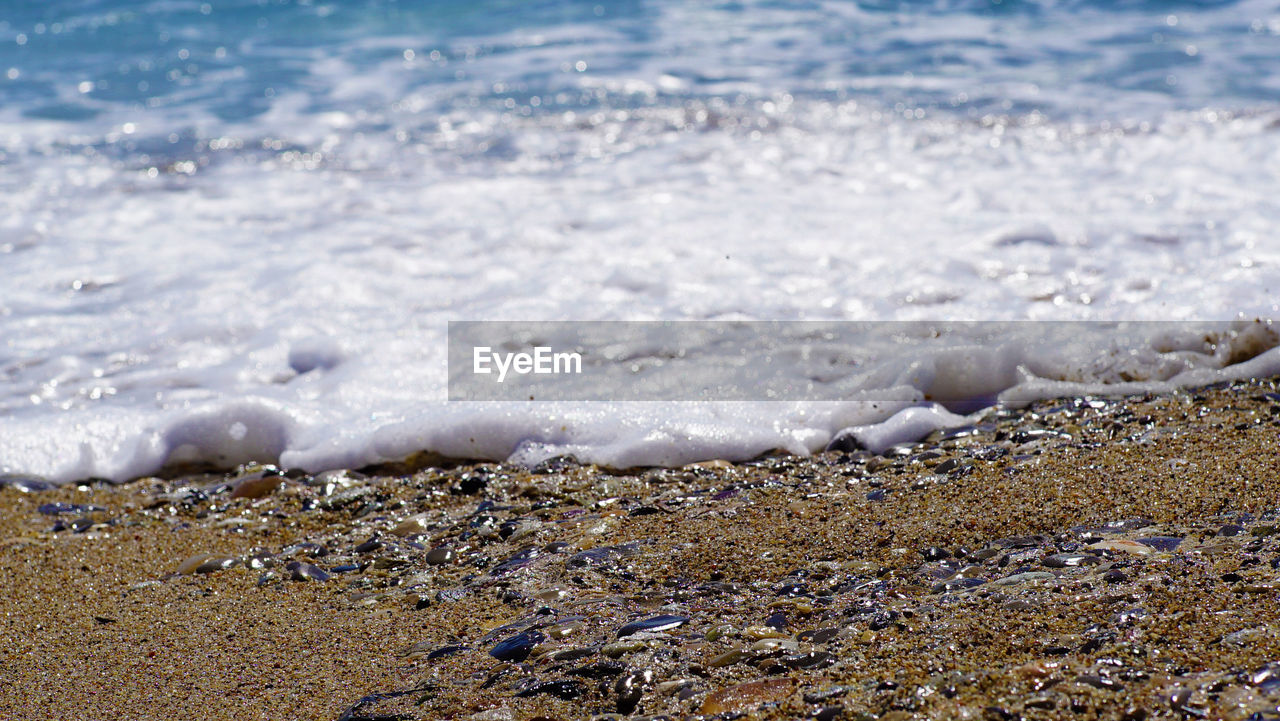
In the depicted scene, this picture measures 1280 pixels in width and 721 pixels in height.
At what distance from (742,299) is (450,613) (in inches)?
97.7

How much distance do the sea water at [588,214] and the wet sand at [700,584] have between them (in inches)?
12.6

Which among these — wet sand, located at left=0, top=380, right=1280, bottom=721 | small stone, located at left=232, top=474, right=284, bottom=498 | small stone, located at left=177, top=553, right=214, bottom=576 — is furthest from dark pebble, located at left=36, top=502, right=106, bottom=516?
small stone, located at left=177, top=553, right=214, bottom=576

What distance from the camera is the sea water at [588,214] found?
12.2 ft

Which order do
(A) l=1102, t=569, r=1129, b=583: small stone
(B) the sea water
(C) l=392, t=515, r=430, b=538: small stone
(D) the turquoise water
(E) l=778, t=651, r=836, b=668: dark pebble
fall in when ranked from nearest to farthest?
(E) l=778, t=651, r=836, b=668: dark pebble < (A) l=1102, t=569, r=1129, b=583: small stone < (C) l=392, t=515, r=430, b=538: small stone < (B) the sea water < (D) the turquoise water

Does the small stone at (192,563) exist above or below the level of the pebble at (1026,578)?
below

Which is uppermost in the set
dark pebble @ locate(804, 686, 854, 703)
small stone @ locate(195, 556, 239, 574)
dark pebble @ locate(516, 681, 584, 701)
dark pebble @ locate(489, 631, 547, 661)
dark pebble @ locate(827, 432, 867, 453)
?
dark pebble @ locate(804, 686, 854, 703)

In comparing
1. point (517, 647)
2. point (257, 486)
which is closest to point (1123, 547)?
point (517, 647)

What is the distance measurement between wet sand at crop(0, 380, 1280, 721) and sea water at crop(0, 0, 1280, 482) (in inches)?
12.6

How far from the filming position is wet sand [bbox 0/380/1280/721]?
1887mm

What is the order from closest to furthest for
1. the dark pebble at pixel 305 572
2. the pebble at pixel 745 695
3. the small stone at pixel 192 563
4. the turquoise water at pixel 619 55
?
the pebble at pixel 745 695, the dark pebble at pixel 305 572, the small stone at pixel 192 563, the turquoise water at pixel 619 55

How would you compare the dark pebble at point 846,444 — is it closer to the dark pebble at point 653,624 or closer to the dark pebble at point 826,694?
the dark pebble at point 653,624

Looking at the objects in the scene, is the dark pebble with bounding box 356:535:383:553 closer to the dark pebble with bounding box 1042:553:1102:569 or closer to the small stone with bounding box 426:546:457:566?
the small stone with bounding box 426:546:457:566

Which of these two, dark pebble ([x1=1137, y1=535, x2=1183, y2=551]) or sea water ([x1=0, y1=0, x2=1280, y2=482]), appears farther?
sea water ([x1=0, y1=0, x2=1280, y2=482])

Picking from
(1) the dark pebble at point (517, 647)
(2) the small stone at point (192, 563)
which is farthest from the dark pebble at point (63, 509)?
(1) the dark pebble at point (517, 647)
